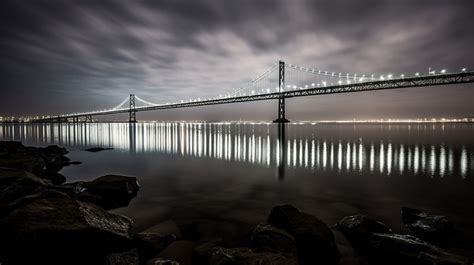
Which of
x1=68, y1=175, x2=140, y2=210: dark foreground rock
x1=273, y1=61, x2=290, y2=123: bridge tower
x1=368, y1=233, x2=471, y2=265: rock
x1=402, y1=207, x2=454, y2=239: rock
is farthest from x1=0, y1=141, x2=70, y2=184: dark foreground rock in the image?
x1=273, y1=61, x2=290, y2=123: bridge tower

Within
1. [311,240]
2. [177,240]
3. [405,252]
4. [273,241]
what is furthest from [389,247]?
[177,240]

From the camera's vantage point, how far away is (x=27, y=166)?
9.16 metres

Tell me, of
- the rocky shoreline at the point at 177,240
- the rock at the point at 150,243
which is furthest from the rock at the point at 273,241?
the rock at the point at 150,243

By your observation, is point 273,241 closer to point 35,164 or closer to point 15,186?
point 15,186

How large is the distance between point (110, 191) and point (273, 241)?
18.2 feet

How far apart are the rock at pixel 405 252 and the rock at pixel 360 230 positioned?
0.18 metres

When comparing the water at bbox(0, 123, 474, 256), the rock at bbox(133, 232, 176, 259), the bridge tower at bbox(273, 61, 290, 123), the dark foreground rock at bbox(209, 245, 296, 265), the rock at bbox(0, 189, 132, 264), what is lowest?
the water at bbox(0, 123, 474, 256)

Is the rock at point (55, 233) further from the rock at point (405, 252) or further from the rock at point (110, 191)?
the rock at point (405, 252)

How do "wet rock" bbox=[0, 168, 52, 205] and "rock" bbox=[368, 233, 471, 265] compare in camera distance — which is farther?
"wet rock" bbox=[0, 168, 52, 205]

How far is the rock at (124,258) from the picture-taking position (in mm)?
3613

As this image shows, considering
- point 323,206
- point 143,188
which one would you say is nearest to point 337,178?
point 323,206

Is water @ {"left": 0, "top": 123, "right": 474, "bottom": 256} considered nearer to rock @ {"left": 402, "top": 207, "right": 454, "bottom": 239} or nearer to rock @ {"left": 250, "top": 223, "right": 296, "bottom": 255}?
rock @ {"left": 402, "top": 207, "right": 454, "bottom": 239}

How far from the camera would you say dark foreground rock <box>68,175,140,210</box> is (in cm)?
678

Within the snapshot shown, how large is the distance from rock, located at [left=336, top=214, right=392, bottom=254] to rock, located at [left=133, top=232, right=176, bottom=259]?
3.44 metres
